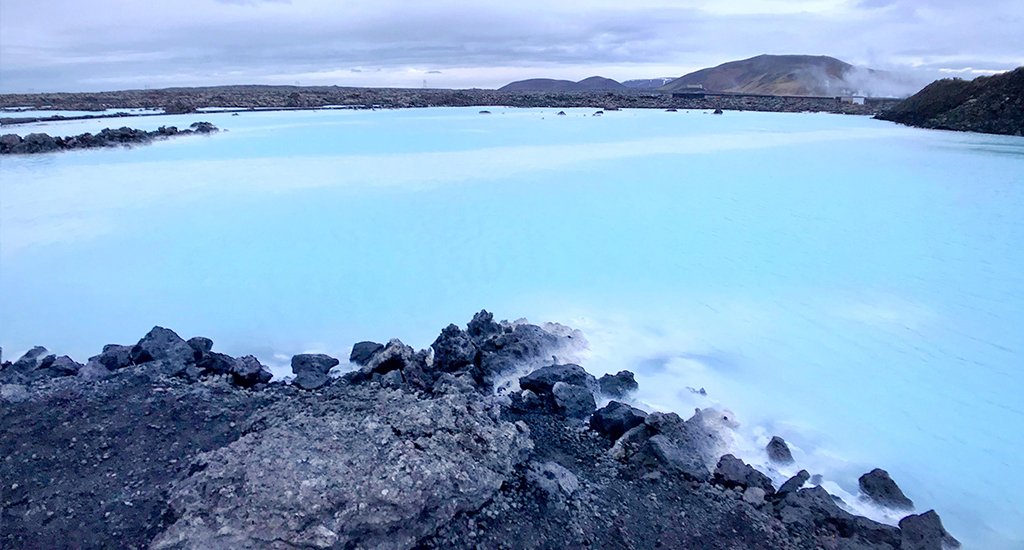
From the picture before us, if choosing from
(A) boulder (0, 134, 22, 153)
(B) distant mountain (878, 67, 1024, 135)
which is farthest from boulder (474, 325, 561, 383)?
(B) distant mountain (878, 67, 1024, 135)

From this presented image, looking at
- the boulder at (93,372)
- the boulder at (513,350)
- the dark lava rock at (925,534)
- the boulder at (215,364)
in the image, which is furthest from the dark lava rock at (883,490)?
the boulder at (93,372)

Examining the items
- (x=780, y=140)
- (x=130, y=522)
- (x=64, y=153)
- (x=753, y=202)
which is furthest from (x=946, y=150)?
(x=64, y=153)

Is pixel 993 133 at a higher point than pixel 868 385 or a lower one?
higher

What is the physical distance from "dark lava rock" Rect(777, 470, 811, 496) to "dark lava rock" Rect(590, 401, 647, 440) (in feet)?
2.11

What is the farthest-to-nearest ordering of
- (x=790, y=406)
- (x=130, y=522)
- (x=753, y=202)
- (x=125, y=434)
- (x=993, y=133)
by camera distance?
(x=993, y=133)
(x=753, y=202)
(x=790, y=406)
(x=125, y=434)
(x=130, y=522)

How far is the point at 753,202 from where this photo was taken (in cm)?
932

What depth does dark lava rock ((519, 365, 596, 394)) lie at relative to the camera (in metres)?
3.48

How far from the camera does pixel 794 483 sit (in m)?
2.82

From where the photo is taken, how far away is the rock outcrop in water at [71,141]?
1364 cm

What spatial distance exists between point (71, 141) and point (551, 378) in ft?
48.9

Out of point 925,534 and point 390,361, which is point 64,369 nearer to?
point 390,361

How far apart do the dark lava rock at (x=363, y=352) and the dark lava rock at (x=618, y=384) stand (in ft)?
4.36

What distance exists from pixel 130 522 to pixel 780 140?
17748 mm

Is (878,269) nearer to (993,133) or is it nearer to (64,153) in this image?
(64,153)
